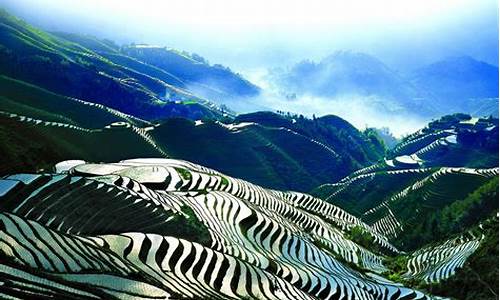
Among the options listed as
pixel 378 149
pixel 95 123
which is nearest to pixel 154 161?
pixel 95 123

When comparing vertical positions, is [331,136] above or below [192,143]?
above

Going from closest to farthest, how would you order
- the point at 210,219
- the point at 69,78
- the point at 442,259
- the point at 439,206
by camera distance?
the point at 210,219 → the point at 442,259 → the point at 439,206 → the point at 69,78

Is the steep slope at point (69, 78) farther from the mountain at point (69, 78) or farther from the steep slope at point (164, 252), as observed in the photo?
the steep slope at point (164, 252)

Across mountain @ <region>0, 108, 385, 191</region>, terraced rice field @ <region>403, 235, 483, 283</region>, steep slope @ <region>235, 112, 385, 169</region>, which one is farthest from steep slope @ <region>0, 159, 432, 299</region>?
steep slope @ <region>235, 112, 385, 169</region>

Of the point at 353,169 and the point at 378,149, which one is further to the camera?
the point at 378,149

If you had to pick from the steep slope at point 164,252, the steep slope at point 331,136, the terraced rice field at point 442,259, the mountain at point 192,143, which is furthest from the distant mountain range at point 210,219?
the steep slope at point 331,136

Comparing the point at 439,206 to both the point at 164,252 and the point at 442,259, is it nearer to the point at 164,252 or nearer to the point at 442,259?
the point at 442,259

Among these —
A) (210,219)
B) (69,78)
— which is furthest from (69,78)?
(210,219)

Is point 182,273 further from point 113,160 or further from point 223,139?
point 223,139

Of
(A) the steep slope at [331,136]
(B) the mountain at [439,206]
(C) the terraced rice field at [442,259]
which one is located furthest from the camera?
(A) the steep slope at [331,136]
